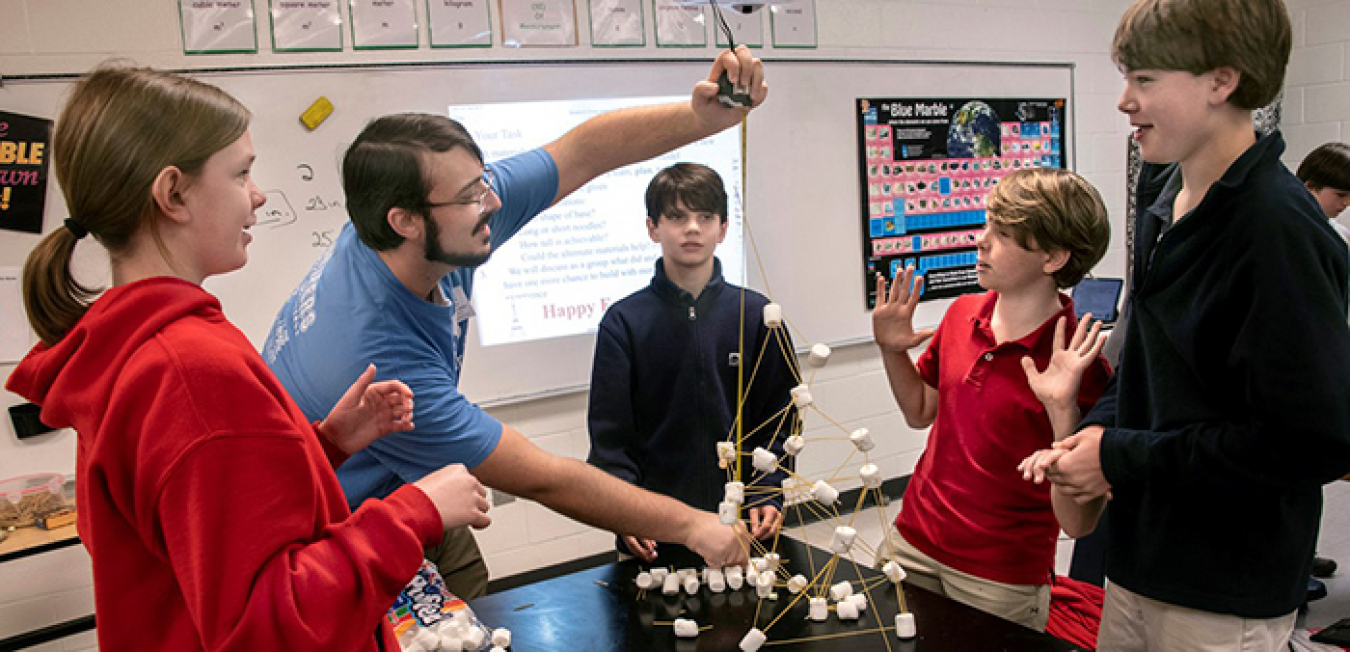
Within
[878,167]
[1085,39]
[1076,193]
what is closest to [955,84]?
[878,167]

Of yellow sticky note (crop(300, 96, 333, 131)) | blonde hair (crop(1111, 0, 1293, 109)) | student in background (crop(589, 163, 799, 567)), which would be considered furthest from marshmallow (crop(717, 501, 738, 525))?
yellow sticky note (crop(300, 96, 333, 131))

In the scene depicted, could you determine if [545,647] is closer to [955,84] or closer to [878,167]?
[878,167]

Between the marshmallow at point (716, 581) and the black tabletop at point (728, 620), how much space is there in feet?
0.03

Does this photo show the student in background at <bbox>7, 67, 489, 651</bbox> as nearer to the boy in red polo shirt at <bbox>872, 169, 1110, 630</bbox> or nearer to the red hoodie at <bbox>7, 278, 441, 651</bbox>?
the red hoodie at <bbox>7, 278, 441, 651</bbox>

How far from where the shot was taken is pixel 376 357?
1733mm

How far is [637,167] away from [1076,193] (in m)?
2.09

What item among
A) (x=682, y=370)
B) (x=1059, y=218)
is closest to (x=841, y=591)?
(x=1059, y=218)

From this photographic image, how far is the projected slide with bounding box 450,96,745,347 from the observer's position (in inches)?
139

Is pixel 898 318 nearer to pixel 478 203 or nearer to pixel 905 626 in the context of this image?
pixel 905 626

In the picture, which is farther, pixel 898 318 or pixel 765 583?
pixel 898 318

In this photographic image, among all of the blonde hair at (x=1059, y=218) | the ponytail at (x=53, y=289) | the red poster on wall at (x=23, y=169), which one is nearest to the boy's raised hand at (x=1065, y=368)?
the blonde hair at (x=1059, y=218)

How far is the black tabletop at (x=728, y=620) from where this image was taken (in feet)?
5.01

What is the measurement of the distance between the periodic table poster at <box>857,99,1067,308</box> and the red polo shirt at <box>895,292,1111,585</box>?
2.48 metres

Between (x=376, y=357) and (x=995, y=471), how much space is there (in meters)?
1.24
